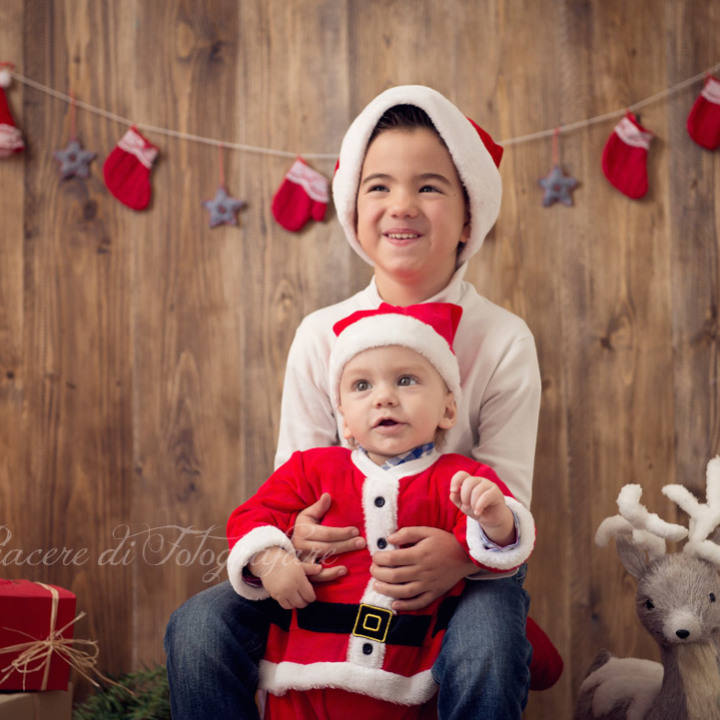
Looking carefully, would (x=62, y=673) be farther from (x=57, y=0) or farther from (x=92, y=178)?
(x=57, y=0)

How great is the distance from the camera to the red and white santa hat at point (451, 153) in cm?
136

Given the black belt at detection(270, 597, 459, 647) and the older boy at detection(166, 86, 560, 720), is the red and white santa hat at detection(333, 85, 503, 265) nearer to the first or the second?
the older boy at detection(166, 86, 560, 720)

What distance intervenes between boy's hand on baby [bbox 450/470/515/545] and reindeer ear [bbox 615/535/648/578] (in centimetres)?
52

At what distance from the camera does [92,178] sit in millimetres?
1938

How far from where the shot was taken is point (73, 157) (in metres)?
1.91

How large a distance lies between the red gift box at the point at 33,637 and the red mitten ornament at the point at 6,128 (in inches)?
43.5

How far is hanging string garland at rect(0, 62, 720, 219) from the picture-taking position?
1.83m

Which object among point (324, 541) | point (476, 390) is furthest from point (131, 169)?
point (324, 541)

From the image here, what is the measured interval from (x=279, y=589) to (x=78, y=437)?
99 centimetres

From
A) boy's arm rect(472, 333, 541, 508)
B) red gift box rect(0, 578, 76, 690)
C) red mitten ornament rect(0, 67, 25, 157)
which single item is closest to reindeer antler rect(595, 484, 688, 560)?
boy's arm rect(472, 333, 541, 508)

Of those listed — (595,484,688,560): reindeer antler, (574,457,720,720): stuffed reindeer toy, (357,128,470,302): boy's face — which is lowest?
(574,457,720,720): stuffed reindeer toy

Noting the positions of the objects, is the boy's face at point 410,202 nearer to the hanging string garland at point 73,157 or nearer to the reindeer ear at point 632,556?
the reindeer ear at point 632,556

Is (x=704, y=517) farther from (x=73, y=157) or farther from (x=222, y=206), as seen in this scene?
(x=73, y=157)

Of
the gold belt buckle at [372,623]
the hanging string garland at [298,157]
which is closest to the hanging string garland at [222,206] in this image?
the hanging string garland at [298,157]
